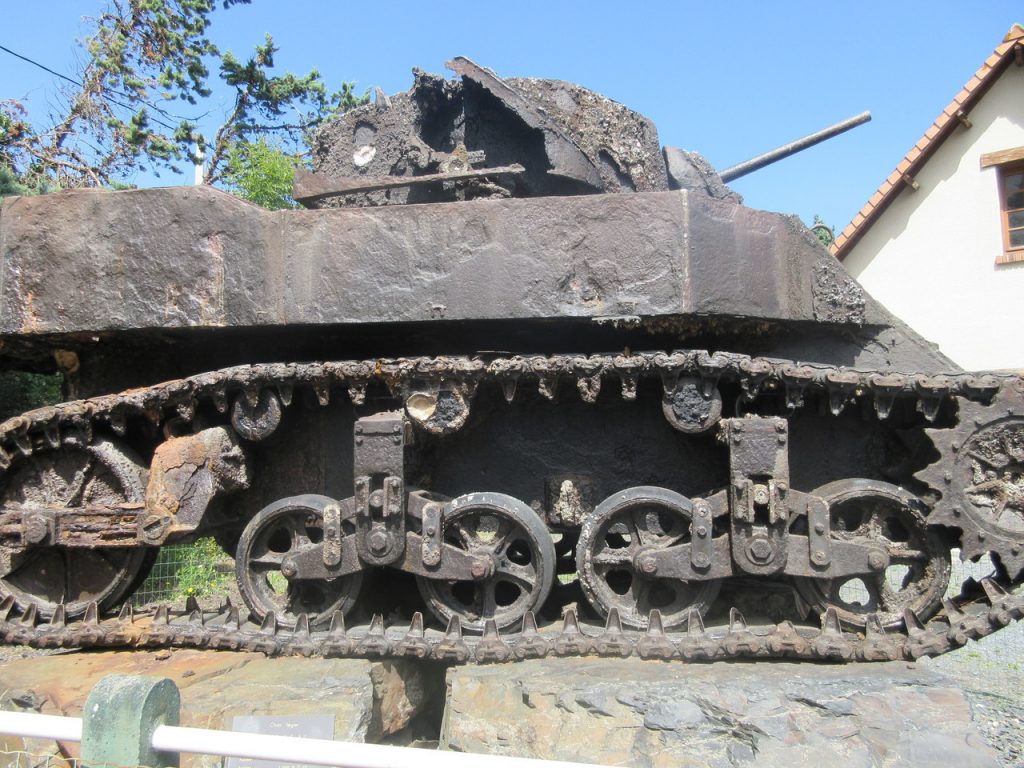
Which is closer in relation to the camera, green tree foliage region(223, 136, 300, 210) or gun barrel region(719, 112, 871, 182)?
gun barrel region(719, 112, 871, 182)

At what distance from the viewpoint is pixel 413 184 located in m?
4.91

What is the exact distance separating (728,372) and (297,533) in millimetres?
2303

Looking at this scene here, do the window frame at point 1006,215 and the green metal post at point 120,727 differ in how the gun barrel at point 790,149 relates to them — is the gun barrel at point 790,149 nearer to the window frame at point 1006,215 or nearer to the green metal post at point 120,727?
the green metal post at point 120,727

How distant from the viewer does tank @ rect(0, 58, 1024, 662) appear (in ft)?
13.1

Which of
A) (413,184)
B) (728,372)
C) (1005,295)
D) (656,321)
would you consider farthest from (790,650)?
(1005,295)

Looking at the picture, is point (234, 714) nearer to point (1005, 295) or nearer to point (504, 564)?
point (504, 564)

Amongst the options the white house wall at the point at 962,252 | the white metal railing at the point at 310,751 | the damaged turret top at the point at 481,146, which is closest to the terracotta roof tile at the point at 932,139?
the white house wall at the point at 962,252

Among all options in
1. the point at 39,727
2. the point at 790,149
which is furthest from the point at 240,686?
the point at 790,149

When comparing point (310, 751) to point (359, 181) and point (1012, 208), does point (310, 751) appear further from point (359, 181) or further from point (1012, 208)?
point (1012, 208)

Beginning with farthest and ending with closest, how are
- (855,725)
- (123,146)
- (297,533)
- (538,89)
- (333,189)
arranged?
(123,146), (538,89), (333,189), (297,533), (855,725)

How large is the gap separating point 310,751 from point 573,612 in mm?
2381

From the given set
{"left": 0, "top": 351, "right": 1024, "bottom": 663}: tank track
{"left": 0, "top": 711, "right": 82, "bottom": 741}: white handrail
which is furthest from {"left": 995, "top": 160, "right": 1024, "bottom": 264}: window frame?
{"left": 0, "top": 711, "right": 82, "bottom": 741}: white handrail

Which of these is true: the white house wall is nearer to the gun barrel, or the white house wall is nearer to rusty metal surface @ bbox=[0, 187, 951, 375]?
the gun barrel

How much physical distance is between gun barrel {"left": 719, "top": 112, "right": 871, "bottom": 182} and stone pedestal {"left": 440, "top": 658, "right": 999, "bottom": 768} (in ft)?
16.9
